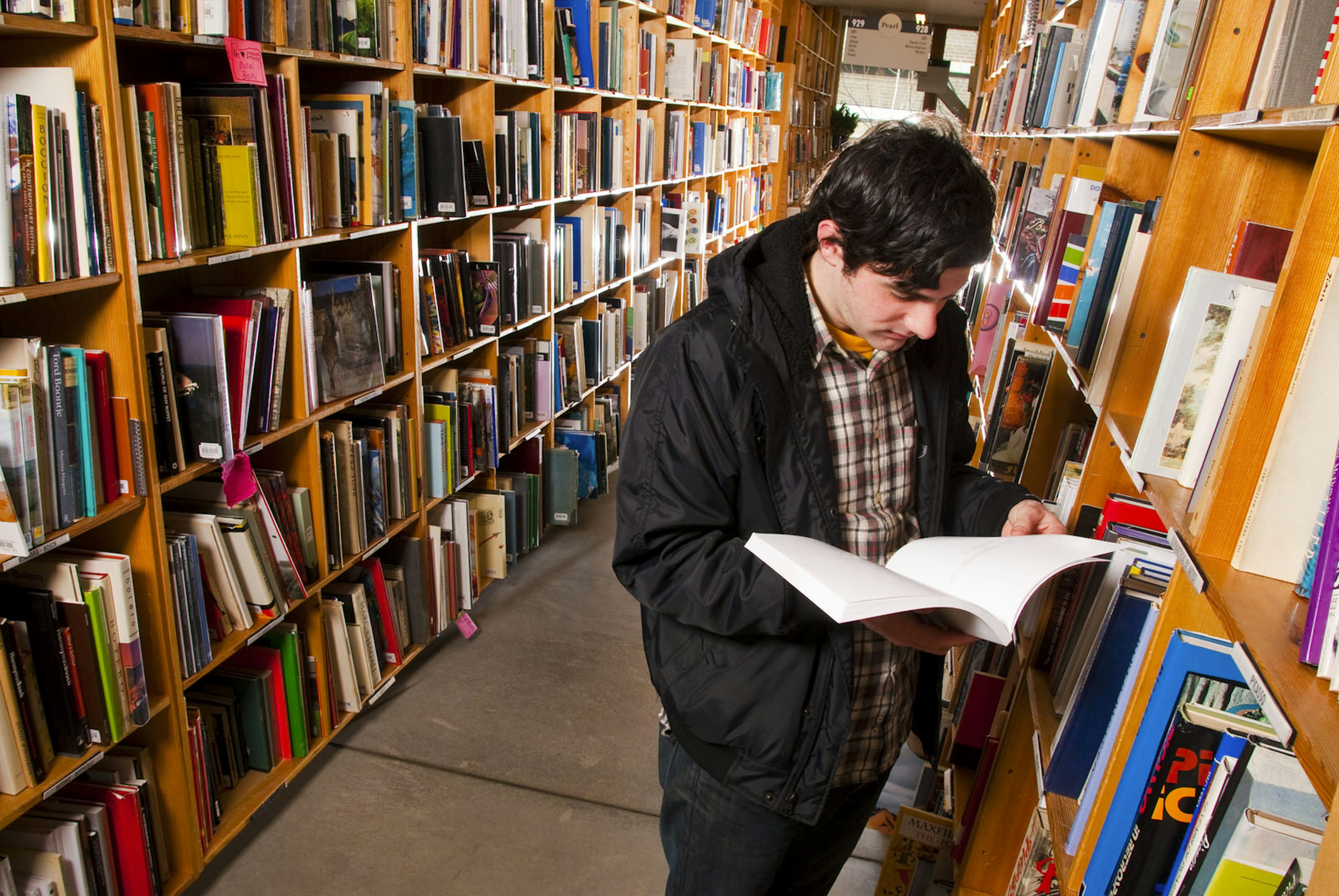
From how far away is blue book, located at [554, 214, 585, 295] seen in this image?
365 centimetres

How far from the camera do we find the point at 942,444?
4.25ft

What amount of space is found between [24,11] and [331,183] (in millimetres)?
809

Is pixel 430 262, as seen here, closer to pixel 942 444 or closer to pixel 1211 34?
pixel 942 444

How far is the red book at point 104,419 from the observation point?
149 cm

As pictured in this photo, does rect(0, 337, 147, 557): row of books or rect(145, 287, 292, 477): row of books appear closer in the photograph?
rect(0, 337, 147, 557): row of books

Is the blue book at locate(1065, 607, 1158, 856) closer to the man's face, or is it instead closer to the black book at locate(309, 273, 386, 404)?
the man's face

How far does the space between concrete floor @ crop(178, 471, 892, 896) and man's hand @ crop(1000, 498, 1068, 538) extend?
3.97 ft

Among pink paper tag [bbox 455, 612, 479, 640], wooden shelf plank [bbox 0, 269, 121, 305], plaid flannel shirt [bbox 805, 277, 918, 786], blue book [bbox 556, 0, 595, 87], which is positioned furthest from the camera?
blue book [bbox 556, 0, 595, 87]

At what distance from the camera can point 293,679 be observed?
7.16 ft

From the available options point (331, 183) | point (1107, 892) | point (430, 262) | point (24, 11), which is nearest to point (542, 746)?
point (430, 262)

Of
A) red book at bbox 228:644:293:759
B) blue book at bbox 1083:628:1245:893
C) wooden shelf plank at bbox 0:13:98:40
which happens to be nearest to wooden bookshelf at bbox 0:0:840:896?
wooden shelf plank at bbox 0:13:98:40

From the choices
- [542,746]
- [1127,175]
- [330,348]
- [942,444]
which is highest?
[1127,175]

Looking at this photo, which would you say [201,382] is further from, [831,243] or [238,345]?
[831,243]

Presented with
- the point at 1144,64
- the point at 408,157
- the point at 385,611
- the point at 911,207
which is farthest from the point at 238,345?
the point at 1144,64
